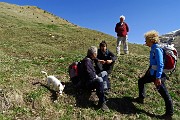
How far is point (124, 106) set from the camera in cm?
1497

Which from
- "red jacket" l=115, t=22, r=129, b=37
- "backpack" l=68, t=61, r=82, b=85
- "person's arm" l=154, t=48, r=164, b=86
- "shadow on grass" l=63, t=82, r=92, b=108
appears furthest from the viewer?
"red jacket" l=115, t=22, r=129, b=37

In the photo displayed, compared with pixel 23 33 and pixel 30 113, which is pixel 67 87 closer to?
pixel 30 113

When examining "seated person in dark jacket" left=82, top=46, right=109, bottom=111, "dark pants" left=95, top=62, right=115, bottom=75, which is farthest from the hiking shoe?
"dark pants" left=95, top=62, right=115, bottom=75

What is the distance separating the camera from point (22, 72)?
15.9 m

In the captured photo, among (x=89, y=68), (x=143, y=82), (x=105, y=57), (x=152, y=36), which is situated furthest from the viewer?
(x=105, y=57)

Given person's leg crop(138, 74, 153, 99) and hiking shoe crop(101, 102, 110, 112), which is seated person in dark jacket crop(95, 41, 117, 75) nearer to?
person's leg crop(138, 74, 153, 99)

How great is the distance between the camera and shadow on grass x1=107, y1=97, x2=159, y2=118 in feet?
47.9

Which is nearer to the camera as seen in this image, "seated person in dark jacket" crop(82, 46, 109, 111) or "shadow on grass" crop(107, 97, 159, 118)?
"seated person in dark jacket" crop(82, 46, 109, 111)

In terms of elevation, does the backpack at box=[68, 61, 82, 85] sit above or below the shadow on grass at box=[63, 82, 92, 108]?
above

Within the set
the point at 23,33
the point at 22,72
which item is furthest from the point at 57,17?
the point at 22,72

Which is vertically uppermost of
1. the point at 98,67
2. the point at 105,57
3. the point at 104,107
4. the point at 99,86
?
the point at 105,57

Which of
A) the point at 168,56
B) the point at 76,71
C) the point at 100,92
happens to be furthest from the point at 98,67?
the point at 168,56

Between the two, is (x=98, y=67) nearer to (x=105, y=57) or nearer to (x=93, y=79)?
(x=105, y=57)

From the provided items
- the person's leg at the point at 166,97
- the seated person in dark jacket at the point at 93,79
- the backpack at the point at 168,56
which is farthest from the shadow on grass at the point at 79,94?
the backpack at the point at 168,56
